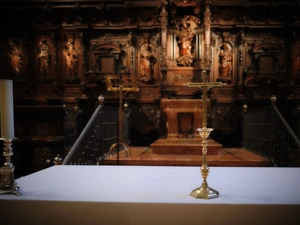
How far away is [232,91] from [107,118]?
470cm

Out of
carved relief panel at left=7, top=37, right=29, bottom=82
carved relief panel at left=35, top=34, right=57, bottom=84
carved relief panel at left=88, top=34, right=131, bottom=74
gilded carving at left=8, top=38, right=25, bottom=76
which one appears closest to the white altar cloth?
carved relief panel at left=88, top=34, right=131, bottom=74

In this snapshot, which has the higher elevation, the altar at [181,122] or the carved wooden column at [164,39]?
the carved wooden column at [164,39]

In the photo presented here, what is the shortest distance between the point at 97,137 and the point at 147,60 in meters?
4.04

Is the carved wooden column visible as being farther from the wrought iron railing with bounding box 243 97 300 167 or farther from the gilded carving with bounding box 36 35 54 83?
the gilded carving with bounding box 36 35 54 83

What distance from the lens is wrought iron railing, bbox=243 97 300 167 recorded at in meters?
4.95

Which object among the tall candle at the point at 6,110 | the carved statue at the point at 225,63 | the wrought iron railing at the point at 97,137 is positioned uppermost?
the carved statue at the point at 225,63

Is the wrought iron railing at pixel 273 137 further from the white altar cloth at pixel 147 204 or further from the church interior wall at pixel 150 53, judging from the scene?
the white altar cloth at pixel 147 204

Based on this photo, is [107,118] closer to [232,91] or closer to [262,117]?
[262,117]

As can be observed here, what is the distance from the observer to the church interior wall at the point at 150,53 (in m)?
8.55

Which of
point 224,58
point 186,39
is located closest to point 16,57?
point 186,39

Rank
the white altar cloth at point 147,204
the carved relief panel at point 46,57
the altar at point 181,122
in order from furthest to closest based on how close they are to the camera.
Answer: the carved relief panel at point 46,57 → the altar at point 181,122 → the white altar cloth at point 147,204

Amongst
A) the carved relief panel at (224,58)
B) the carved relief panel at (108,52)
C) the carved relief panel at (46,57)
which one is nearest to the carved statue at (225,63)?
the carved relief panel at (224,58)

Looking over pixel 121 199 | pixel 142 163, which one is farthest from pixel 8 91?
pixel 142 163

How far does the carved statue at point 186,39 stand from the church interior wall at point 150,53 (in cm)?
3
